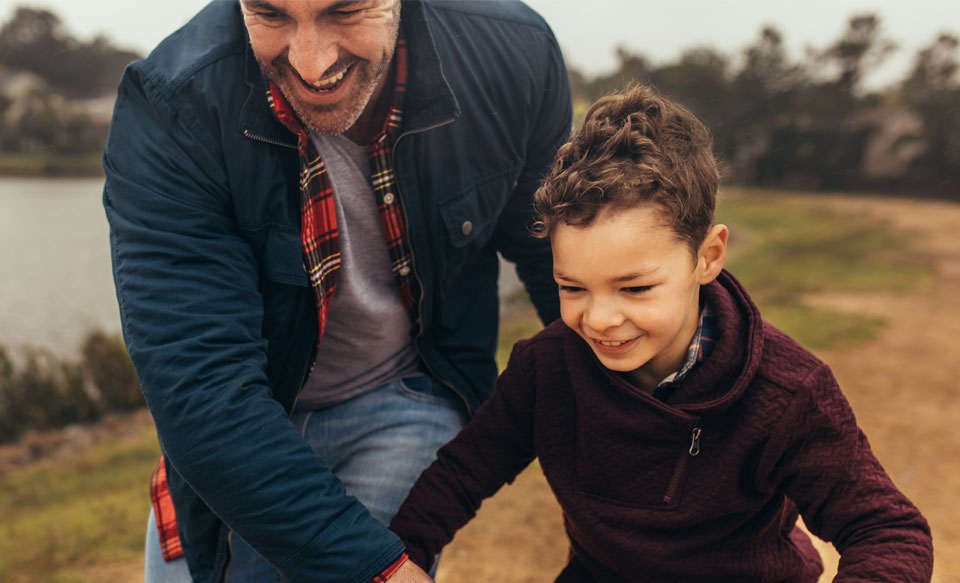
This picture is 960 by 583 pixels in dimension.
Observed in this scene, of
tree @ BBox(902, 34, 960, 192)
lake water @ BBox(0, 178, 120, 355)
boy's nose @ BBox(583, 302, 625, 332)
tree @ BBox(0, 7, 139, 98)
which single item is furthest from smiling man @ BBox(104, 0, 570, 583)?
tree @ BBox(0, 7, 139, 98)

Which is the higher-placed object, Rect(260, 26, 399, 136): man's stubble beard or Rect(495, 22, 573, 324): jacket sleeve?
Rect(260, 26, 399, 136): man's stubble beard

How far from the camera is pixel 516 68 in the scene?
199cm

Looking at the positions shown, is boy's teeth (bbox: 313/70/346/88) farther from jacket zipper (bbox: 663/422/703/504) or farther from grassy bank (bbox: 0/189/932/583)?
jacket zipper (bbox: 663/422/703/504)

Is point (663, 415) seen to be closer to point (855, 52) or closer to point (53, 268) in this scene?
point (53, 268)

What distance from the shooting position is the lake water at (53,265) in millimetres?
9523

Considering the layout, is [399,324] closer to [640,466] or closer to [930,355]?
[640,466]

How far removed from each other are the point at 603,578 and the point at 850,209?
16.4m

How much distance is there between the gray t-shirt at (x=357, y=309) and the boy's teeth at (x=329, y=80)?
0.47 ft

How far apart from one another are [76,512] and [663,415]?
3.94 m

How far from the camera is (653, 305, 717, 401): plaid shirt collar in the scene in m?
1.49

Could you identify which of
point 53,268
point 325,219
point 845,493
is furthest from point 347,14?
point 53,268

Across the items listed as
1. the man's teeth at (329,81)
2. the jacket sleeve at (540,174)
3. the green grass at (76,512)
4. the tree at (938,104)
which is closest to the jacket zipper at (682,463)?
the jacket sleeve at (540,174)

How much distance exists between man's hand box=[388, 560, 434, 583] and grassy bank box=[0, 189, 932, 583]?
1006mm

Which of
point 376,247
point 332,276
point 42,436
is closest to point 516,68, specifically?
point 376,247
